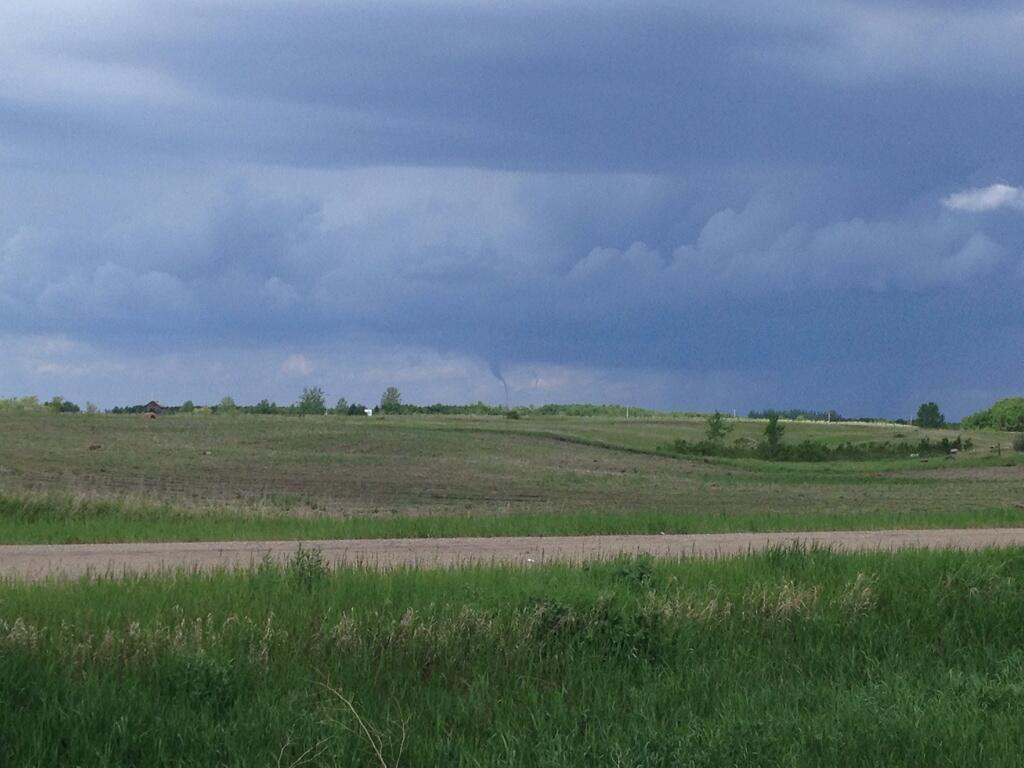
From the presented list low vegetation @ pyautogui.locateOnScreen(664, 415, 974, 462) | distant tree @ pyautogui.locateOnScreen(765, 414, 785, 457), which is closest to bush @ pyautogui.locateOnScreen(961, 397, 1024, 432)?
low vegetation @ pyautogui.locateOnScreen(664, 415, 974, 462)

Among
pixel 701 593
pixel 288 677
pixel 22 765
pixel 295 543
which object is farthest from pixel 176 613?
pixel 295 543

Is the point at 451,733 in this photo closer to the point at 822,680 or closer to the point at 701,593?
the point at 822,680

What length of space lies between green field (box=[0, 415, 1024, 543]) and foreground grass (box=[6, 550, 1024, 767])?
917 cm

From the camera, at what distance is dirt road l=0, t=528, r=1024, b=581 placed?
1673 cm

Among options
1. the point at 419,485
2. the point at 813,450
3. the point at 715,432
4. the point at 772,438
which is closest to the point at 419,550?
the point at 419,485

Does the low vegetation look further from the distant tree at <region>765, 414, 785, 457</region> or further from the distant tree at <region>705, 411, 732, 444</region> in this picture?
the distant tree at <region>705, 411, 732, 444</region>

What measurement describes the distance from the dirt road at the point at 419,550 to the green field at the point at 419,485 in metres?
1.49

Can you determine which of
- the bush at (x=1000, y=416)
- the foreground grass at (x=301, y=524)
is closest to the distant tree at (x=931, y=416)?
the bush at (x=1000, y=416)

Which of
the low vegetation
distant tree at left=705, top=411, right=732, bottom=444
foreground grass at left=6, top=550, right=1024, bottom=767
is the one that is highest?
distant tree at left=705, top=411, right=732, bottom=444

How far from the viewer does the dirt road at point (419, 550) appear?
1673cm

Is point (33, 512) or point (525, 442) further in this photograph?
point (525, 442)

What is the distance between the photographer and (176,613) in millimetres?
11867

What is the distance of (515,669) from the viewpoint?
1105cm

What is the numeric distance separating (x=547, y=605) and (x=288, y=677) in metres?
3.03
